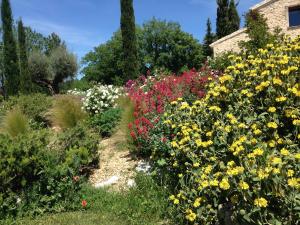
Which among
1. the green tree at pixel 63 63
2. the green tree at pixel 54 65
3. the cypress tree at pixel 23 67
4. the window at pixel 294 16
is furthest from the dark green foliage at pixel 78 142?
the green tree at pixel 63 63

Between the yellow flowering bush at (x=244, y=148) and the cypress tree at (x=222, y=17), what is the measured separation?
2392 centimetres

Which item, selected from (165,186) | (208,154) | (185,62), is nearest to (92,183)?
(165,186)

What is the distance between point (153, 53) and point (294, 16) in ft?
76.5

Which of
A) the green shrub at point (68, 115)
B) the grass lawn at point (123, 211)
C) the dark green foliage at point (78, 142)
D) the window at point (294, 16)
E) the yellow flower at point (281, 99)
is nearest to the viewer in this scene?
the yellow flower at point (281, 99)

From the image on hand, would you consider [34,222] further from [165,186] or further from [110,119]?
[110,119]

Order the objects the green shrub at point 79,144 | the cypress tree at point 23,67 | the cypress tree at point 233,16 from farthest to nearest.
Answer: the cypress tree at point 233,16 < the cypress tree at point 23,67 < the green shrub at point 79,144

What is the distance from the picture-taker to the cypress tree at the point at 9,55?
2188 centimetres

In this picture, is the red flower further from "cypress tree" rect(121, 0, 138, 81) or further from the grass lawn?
"cypress tree" rect(121, 0, 138, 81)

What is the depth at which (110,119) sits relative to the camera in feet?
26.9

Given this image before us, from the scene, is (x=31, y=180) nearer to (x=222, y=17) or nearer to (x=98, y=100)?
(x=98, y=100)

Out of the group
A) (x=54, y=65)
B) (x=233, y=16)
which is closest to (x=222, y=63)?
(x=233, y=16)

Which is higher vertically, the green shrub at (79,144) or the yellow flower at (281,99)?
the yellow flower at (281,99)

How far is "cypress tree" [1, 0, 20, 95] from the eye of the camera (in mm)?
21875

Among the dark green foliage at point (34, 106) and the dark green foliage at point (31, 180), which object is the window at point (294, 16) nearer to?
the dark green foliage at point (34, 106)
